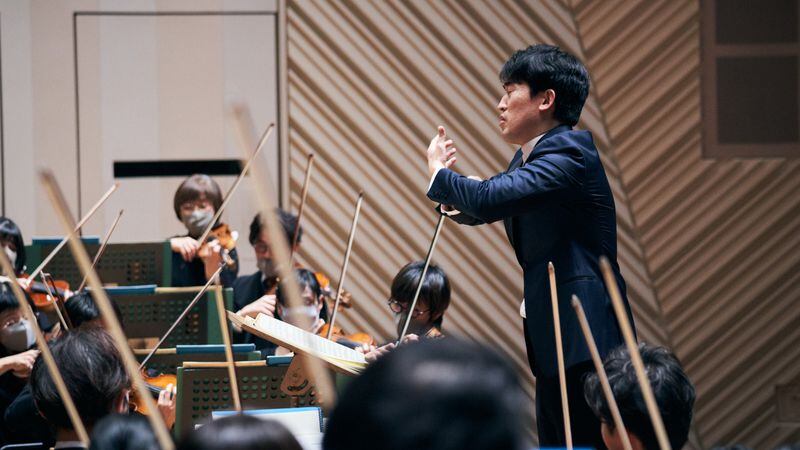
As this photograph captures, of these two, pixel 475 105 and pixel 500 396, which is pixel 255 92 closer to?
pixel 475 105

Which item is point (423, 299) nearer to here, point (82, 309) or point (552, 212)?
point (82, 309)

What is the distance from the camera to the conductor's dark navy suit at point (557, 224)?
8.24 ft

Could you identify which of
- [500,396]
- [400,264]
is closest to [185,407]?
[500,396]

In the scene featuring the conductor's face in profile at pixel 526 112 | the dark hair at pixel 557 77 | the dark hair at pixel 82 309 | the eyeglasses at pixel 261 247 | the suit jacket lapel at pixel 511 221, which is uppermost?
the dark hair at pixel 557 77

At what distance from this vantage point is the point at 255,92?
574cm

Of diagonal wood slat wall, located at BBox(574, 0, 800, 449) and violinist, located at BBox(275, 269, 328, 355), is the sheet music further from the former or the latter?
diagonal wood slat wall, located at BBox(574, 0, 800, 449)

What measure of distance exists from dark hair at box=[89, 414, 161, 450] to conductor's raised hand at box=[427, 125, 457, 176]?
48.1 inches

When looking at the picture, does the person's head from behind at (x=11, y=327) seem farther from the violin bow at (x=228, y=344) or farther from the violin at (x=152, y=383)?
the violin bow at (x=228, y=344)

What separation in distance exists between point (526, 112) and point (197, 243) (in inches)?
96.7

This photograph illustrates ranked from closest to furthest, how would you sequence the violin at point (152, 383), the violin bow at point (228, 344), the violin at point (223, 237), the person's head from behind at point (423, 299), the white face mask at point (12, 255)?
1. the violin bow at point (228, 344)
2. the violin at point (152, 383)
3. the person's head from behind at point (423, 299)
4. the white face mask at point (12, 255)
5. the violin at point (223, 237)

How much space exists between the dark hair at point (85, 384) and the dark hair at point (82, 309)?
142cm

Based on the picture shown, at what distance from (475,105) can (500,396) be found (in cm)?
503

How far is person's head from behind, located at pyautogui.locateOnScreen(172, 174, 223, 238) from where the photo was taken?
197 inches

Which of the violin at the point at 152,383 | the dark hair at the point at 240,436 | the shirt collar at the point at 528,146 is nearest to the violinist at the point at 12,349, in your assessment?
the violin at the point at 152,383
